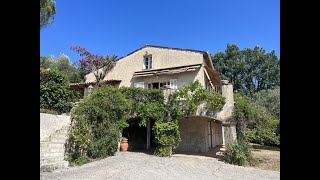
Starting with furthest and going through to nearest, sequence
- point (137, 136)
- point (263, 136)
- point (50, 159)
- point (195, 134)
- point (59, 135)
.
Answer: point (263, 136) < point (137, 136) < point (195, 134) < point (59, 135) < point (50, 159)

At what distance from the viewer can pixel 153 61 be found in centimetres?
2138

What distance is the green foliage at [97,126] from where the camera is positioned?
43.2 feet

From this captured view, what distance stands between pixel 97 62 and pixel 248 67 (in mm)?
29000

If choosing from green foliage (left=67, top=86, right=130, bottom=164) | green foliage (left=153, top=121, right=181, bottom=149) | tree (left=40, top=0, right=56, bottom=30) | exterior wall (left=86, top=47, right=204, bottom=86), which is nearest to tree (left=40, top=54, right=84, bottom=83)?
exterior wall (left=86, top=47, right=204, bottom=86)

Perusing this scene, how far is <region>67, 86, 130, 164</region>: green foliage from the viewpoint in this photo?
13156 millimetres

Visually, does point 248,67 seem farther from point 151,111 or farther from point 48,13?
point 48,13

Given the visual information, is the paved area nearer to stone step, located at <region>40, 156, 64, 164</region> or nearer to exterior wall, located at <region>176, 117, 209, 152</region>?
stone step, located at <region>40, 156, 64, 164</region>

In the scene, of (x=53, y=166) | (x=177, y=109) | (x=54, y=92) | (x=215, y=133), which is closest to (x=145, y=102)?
(x=177, y=109)

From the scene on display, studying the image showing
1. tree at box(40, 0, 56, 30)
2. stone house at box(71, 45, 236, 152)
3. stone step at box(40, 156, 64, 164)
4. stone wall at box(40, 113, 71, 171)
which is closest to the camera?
stone step at box(40, 156, 64, 164)

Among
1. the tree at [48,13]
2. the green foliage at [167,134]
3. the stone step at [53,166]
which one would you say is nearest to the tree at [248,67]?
the green foliage at [167,134]

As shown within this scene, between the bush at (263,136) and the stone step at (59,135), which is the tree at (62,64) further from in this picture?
the bush at (263,136)

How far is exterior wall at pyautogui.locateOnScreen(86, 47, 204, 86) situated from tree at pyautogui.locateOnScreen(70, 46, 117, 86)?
1.52 ft
